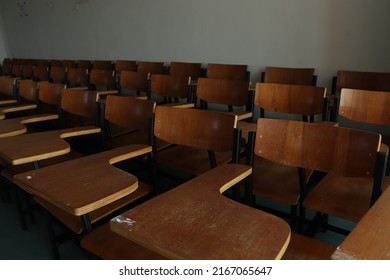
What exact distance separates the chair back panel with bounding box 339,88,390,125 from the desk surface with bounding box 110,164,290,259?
46.1 inches

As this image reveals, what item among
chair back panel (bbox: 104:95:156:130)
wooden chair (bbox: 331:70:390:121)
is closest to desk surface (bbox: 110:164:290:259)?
chair back panel (bbox: 104:95:156:130)

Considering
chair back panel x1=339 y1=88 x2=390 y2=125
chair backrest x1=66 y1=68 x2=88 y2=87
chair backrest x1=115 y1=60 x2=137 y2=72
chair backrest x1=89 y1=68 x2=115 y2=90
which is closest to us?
chair back panel x1=339 y1=88 x2=390 y2=125

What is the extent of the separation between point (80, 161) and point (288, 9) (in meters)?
2.30

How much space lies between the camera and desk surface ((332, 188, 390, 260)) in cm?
64

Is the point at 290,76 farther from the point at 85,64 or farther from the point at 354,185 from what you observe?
the point at 85,64

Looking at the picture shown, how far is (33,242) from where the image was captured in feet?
5.95

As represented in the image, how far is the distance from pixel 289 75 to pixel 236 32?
0.80 m

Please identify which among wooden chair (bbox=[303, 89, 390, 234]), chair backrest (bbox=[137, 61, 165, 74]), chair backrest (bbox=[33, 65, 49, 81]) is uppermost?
chair backrest (bbox=[137, 61, 165, 74])

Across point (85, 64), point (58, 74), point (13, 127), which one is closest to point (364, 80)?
point (13, 127)

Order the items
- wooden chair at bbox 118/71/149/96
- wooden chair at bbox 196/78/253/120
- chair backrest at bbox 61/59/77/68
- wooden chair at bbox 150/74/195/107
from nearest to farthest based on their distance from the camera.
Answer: wooden chair at bbox 196/78/253/120, wooden chair at bbox 150/74/195/107, wooden chair at bbox 118/71/149/96, chair backrest at bbox 61/59/77/68

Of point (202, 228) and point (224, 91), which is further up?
point (224, 91)

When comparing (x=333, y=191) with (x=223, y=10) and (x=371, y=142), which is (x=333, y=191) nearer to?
(x=371, y=142)

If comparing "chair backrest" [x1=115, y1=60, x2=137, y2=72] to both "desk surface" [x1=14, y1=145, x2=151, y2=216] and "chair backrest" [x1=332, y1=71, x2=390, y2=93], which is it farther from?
"desk surface" [x1=14, y1=145, x2=151, y2=216]

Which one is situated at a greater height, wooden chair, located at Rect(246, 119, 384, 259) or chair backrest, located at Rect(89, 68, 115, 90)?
chair backrest, located at Rect(89, 68, 115, 90)
